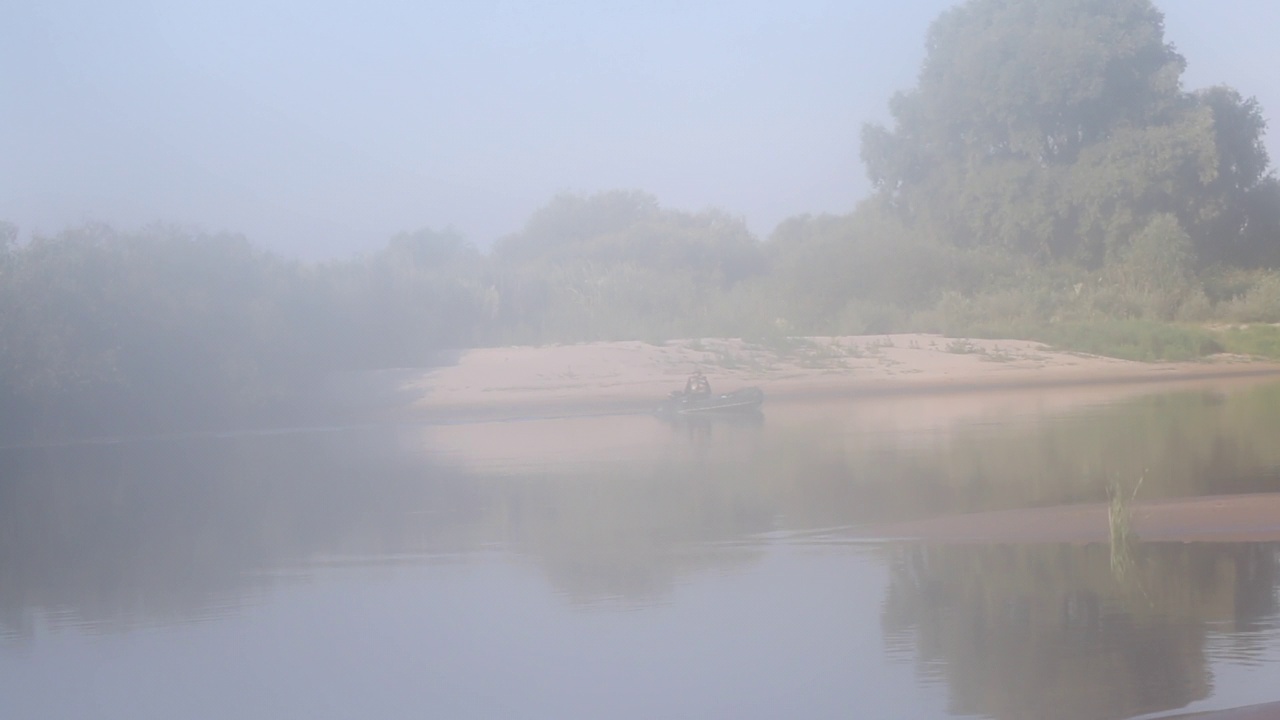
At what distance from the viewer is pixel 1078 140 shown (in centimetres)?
5047

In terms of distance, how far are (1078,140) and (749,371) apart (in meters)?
21.4

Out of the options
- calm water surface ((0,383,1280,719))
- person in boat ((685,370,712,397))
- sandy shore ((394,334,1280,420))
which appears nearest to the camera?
calm water surface ((0,383,1280,719))

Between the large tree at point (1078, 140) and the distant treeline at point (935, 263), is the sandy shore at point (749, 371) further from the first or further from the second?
the large tree at point (1078, 140)

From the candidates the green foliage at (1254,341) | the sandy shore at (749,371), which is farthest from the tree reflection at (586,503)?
the green foliage at (1254,341)

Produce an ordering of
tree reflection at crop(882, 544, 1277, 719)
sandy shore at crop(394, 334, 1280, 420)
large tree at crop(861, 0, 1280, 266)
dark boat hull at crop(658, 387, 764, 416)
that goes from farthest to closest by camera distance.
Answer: large tree at crop(861, 0, 1280, 266) → sandy shore at crop(394, 334, 1280, 420) → dark boat hull at crop(658, 387, 764, 416) → tree reflection at crop(882, 544, 1277, 719)

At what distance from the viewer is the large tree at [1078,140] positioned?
4797cm

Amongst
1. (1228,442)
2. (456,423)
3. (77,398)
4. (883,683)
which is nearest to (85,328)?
(77,398)

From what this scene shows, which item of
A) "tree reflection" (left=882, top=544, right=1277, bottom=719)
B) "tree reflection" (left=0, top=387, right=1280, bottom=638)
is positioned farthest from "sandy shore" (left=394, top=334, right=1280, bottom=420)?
"tree reflection" (left=882, top=544, right=1277, bottom=719)

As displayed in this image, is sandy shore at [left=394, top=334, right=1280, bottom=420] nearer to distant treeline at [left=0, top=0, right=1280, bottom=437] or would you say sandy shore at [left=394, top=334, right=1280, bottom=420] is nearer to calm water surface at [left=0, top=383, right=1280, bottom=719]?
distant treeline at [left=0, top=0, right=1280, bottom=437]

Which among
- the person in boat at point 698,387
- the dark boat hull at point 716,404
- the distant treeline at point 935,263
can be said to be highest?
the distant treeline at point 935,263

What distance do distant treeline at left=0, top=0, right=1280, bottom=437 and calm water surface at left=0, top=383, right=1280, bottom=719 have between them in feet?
44.7

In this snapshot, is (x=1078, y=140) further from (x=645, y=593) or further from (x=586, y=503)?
(x=645, y=593)

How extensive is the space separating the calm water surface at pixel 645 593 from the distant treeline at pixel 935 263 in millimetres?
13611

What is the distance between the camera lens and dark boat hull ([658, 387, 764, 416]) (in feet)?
96.6
